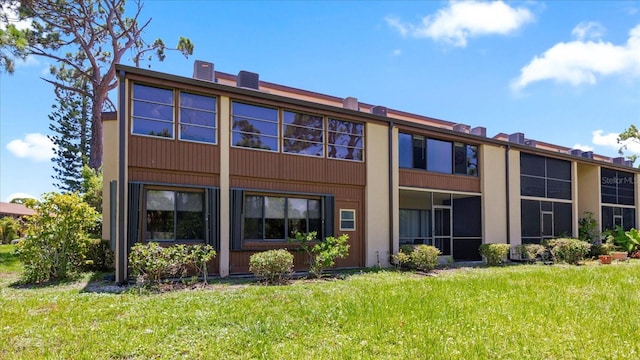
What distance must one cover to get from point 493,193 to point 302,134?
8743mm

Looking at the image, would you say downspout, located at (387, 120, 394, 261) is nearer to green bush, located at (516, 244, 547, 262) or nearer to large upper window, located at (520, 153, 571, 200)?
green bush, located at (516, 244, 547, 262)

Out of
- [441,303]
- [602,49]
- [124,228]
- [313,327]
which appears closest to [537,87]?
[602,49]

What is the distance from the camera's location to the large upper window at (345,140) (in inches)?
500

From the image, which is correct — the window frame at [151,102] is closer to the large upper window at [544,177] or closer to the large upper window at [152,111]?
the large upper window at [152,111]

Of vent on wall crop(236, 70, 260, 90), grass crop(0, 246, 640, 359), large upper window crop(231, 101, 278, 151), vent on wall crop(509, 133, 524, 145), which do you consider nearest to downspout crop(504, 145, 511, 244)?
vent on wall crop(509, 133, 524, 145)

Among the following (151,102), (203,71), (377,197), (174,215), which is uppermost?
(203,71)

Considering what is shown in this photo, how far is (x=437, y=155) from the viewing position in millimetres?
15070

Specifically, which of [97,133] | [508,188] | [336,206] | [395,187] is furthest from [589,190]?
[97,133]

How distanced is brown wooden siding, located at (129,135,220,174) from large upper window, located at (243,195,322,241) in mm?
1509

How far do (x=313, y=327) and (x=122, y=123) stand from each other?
694 centimetres

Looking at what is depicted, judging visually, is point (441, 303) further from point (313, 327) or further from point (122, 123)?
point (122, 123)

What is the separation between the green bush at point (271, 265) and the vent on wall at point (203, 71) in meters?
5.34

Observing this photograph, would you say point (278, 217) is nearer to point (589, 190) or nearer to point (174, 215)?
point (174, 215)

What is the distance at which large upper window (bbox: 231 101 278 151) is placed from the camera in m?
11.1
